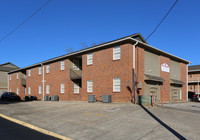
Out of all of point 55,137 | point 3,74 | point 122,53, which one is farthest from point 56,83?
point 3,74

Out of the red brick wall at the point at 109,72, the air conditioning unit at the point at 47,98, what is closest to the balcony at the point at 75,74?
the red brick wall at the point at 109,72

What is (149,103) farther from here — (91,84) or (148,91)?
(91,84)

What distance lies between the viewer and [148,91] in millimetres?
18844

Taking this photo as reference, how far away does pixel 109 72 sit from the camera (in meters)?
18.5

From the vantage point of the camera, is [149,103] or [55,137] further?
[149,103]

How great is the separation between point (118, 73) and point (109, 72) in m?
1.14

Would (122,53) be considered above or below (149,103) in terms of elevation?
above

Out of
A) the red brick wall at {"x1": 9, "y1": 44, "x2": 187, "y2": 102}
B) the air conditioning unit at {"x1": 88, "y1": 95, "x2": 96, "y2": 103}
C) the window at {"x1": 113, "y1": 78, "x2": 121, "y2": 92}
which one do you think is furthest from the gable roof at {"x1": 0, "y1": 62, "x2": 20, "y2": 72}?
the window at {"x1": 113, "y1": 78, "x2": 121, "y2": 92}

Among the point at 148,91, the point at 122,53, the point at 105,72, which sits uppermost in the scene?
the point at 122,53

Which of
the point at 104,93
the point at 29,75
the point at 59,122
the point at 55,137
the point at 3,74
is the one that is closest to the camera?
the point at 55,137

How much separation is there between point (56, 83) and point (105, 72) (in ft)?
32.9

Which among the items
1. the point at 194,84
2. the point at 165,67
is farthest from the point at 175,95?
the point at 194,84

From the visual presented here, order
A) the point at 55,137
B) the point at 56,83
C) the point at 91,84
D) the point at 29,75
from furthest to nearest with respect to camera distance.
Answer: the point at 29,75
the point at 56,83
the point at 91,84
the point at 55,137

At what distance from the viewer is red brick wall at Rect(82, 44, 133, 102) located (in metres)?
17.0
